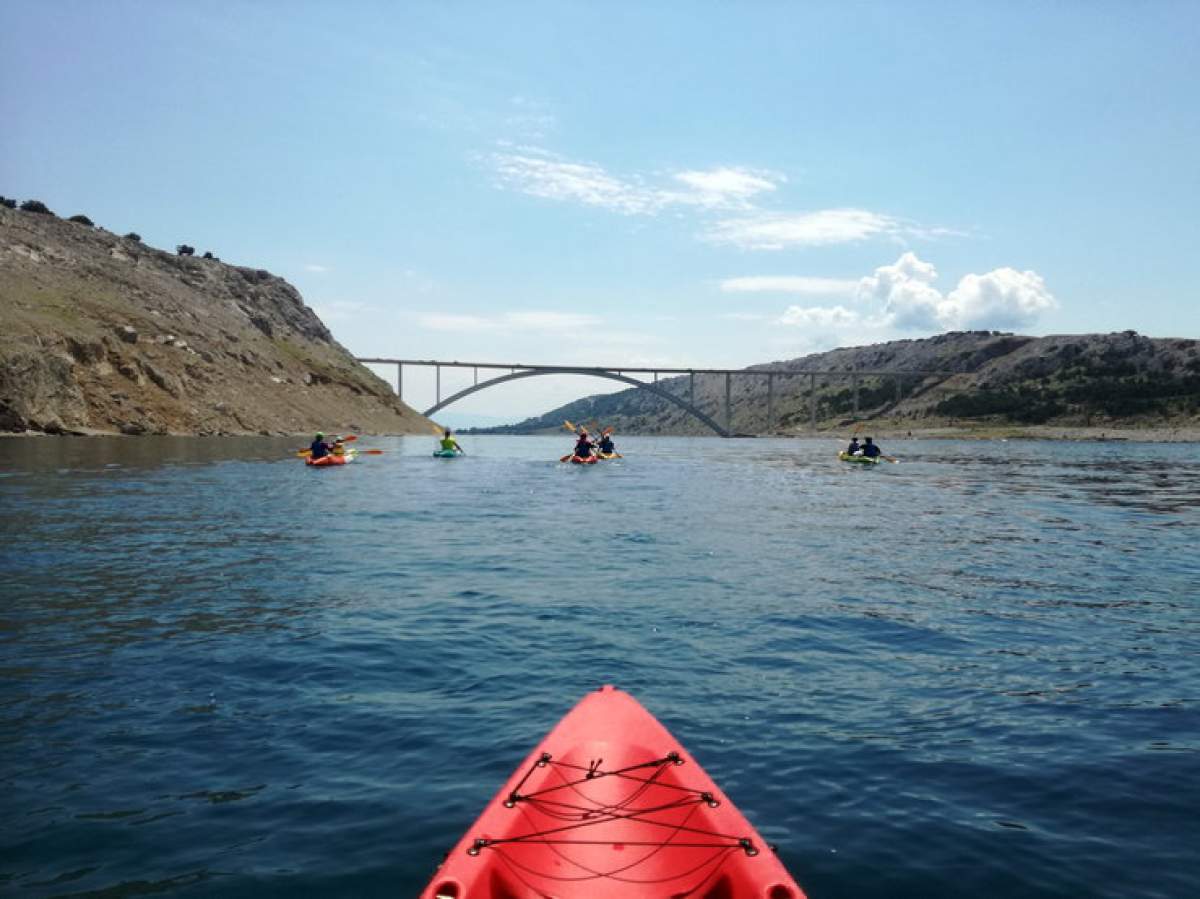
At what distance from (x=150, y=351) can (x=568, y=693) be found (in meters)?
85.5

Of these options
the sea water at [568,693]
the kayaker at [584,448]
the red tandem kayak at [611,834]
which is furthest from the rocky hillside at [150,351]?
the red tandem kayak at [611,834]

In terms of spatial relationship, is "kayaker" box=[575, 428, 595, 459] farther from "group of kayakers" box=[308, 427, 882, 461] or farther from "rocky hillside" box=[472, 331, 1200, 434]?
"rocky hillside" box=[472, 331, 1200, 434]

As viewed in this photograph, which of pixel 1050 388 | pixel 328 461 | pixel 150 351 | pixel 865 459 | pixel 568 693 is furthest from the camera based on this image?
pixel 1050 388

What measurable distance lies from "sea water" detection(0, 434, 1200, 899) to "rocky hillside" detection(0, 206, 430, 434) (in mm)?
52675

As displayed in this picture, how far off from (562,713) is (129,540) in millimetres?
14635

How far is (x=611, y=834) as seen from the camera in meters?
5.55

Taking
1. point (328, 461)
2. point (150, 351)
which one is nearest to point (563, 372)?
point (150, 351)

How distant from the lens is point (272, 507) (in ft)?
87.0

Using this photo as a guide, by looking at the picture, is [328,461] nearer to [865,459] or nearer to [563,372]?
[865,459]

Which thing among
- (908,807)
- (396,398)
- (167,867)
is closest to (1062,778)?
(908,807)

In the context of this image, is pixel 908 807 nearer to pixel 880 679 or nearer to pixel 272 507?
pixel 880 679

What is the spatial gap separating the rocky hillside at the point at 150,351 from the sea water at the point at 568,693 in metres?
52.7

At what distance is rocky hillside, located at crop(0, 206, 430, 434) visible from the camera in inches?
2532

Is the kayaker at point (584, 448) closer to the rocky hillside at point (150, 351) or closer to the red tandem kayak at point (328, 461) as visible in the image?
the red tandem kayak at point (328, 461)
